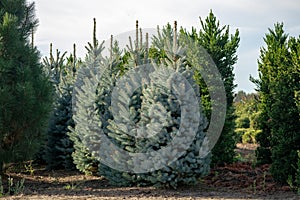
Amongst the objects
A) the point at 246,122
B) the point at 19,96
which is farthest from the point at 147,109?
the point at 246,122

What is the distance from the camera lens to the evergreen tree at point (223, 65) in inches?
365

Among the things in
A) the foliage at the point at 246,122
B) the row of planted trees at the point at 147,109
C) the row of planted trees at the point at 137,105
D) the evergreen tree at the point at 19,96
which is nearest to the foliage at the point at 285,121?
the row of planted trees at the point at 137,105

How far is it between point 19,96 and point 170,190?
3088mm

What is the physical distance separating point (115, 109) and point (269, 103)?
126 inches

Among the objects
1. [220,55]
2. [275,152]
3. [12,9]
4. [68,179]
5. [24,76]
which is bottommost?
[68,179]

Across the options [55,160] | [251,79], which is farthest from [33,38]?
[251,79]

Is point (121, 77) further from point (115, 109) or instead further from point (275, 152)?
point (275, 152)

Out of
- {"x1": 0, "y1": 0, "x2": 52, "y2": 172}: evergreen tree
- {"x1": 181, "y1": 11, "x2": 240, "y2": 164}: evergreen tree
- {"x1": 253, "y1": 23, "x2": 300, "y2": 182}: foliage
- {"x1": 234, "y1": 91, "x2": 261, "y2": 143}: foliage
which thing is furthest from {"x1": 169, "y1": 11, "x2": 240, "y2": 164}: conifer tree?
{"x1": 234, "y1": 91, "x2": 261, "y2": 143}: foliage

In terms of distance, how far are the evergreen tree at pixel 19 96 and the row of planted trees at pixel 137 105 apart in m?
0.02

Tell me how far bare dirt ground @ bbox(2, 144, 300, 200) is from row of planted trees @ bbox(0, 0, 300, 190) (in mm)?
235

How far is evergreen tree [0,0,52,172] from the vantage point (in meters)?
7.32

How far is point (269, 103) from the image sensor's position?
8.62 metres

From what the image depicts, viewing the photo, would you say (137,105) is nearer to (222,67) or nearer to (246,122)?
(222,67)

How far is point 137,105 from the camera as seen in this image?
7.52 meters
